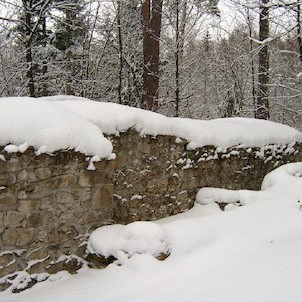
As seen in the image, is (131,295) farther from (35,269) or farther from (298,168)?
(298,168)

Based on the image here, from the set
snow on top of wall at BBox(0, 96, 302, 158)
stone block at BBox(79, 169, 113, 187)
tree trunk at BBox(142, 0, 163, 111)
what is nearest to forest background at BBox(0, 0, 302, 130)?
tree trunk at BBox(142, 0, 163, 111)

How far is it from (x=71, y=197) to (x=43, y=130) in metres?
0.74

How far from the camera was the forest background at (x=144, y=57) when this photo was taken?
34.0ft

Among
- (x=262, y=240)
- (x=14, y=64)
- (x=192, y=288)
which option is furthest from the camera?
(x=14, y=64)

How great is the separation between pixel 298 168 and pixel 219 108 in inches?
268

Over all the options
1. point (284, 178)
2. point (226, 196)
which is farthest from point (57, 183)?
point (284, 178)

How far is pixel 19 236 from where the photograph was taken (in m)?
3.34

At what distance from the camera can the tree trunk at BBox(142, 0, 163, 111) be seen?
10234 mm

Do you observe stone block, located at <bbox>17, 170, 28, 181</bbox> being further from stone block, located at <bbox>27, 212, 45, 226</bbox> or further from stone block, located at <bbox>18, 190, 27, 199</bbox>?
stone block, located at <bbox>27, 212, 45, 226</bbox>

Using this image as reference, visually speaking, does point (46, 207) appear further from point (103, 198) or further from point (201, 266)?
point (201, 266)

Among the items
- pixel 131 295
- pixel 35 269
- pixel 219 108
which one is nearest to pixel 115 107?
pixel 35 269

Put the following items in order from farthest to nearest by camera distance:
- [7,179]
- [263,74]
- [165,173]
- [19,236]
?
[263,74]
[165,173]
[19,236]
[7,179]

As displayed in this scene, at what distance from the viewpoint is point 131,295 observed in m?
2.97

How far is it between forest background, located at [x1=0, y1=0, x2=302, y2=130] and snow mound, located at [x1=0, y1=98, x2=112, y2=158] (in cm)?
634
